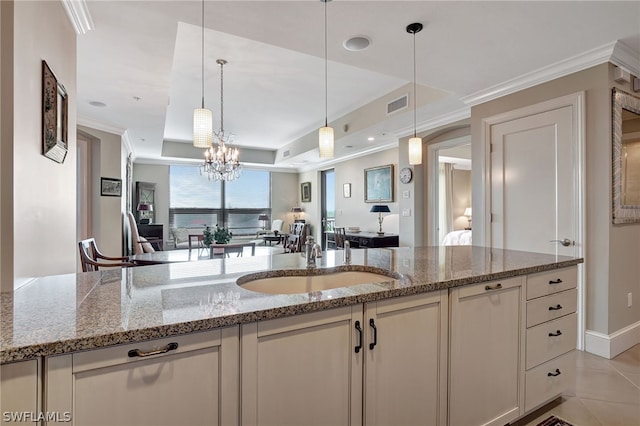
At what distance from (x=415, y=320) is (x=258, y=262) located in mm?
1015

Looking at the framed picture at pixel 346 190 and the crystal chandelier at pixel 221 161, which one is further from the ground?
the crystal chandelier at pixel 221 161

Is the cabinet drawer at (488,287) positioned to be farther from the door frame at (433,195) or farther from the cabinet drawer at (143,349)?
the door frame at (433,195)

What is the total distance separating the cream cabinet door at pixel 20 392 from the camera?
763 millimetres

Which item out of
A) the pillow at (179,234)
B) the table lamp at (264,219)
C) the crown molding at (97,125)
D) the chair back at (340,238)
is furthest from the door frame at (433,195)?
the pillow at (179,234)

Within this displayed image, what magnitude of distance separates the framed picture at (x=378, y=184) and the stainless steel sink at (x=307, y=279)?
4.67 meters

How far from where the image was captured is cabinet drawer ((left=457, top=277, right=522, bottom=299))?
5.06 feet

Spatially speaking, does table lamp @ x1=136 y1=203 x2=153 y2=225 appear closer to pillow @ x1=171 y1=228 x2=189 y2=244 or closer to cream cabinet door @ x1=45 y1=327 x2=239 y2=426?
pillow @ x1=171 y1=228 x2=189 y2=244

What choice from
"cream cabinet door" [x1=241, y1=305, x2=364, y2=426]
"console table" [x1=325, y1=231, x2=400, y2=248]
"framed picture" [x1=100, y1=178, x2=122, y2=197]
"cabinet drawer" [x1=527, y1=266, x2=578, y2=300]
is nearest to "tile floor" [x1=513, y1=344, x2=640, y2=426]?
"cabinet drawer" [x1=527, y1=266, x2=578, y2=300]

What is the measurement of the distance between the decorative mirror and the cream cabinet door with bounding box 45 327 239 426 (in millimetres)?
3312

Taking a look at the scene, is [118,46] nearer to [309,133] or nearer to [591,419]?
[591,419]

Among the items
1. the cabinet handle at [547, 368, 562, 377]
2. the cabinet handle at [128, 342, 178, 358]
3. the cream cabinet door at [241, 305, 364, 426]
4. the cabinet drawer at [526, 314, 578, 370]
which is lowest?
the cabinet handle at [547, 368, 562, 377]

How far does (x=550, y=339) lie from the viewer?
Result: 1.92m

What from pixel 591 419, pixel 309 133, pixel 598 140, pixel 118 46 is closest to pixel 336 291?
pixel 591 419

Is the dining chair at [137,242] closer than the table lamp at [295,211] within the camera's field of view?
Yes
